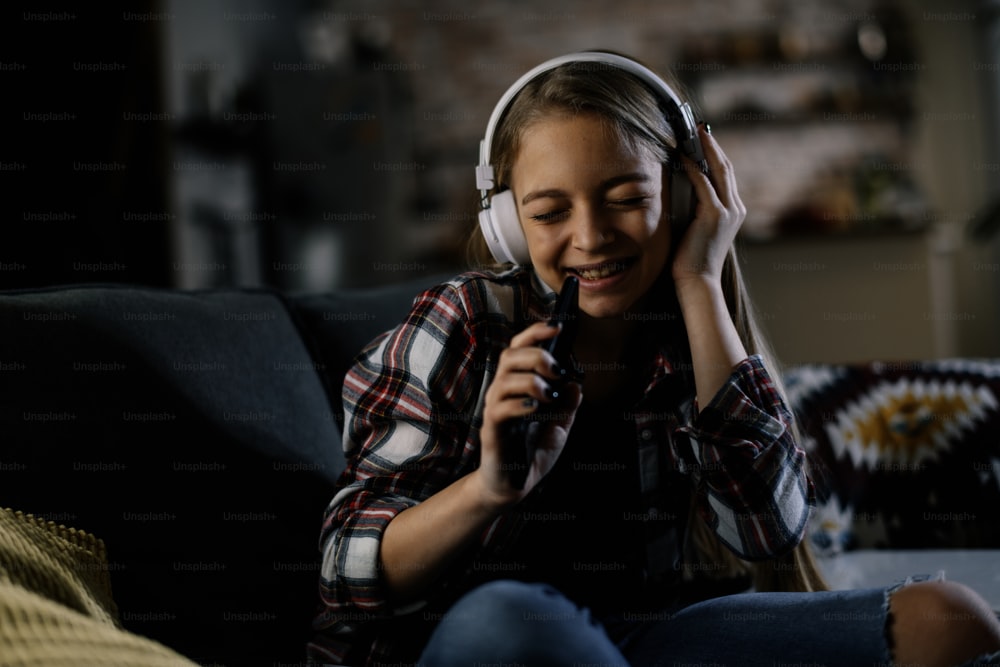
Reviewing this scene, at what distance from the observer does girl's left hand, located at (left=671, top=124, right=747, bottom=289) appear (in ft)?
3.09

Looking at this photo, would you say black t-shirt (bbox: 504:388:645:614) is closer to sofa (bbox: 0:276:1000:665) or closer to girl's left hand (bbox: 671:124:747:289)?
girl's left hand (bbox: 671:124:747:289)

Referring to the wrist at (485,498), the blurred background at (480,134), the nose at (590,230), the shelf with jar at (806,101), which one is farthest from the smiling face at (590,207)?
the shelf with jar at (806,101)

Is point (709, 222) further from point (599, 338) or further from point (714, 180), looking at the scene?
point (599, 338)

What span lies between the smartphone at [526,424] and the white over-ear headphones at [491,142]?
0.61 feet

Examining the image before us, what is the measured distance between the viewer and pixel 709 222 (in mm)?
939

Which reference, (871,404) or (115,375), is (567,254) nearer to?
(115,375)

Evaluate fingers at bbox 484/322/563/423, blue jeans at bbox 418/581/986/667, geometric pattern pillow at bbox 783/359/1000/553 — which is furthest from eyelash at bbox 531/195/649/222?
geometric pattern pillow at bbox 783/359/1000/553

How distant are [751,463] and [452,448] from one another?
1.05 feet

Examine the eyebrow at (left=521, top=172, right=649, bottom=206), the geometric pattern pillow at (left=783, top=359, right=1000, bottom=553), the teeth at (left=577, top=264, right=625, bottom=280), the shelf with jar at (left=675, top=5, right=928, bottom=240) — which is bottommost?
the geometric pattern pillow at (left=783, top=359, right=1000, bottom=553)

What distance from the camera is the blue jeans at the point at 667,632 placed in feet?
2.04

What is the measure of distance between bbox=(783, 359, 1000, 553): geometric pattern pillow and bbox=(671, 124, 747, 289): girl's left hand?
0.53 meters

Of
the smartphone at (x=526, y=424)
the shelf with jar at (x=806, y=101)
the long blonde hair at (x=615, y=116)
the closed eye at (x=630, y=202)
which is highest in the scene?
the shelf with jar at (x=806, y=101)

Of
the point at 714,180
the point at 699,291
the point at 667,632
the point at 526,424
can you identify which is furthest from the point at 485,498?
the point at 714,180

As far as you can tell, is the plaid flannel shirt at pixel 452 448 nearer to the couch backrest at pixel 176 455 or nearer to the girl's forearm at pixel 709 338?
the girl's forearm at pixel 709 338
